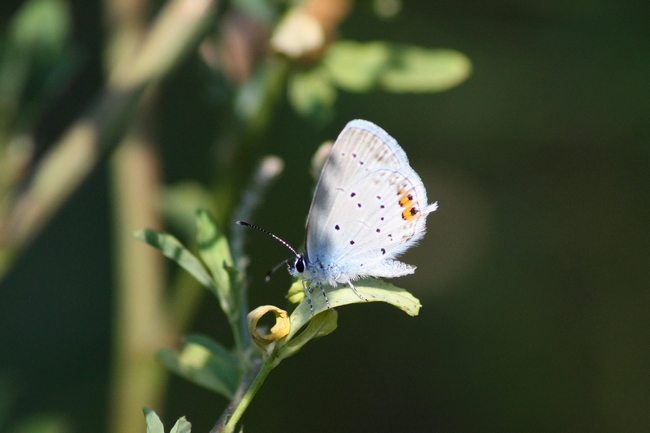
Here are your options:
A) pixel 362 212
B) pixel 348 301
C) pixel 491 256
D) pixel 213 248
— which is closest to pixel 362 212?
pixel 362 212

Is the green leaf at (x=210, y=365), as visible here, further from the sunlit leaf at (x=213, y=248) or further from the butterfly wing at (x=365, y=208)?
the butterfly wing at (x=365, y=208)

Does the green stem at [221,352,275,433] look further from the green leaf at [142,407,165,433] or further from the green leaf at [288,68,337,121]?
the green leaf at [288,68,337,121]

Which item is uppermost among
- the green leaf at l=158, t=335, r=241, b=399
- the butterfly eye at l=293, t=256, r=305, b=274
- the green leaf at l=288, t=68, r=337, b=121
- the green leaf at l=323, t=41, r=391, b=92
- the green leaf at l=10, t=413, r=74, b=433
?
the green leaf at l=323, t=41, r=391, b=92

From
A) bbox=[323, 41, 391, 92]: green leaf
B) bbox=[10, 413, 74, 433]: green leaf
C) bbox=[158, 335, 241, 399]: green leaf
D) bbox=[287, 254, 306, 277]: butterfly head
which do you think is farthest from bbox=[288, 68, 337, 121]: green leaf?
bbox=[10, 413, 74, 433]: green leaf

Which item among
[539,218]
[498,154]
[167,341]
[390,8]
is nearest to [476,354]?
[539,218]

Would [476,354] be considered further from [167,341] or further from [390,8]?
[390,8]

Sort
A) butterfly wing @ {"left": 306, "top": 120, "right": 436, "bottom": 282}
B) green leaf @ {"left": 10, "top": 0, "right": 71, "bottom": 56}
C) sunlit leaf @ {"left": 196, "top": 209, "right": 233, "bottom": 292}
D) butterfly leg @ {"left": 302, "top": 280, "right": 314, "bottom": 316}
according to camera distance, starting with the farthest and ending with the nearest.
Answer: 1. green leaf @ {"left": 10, "top": 0, "right": 71, "bottom": 56}
2. butterfly wing @ {"left": 306, "top": 120, "right": 436, "bottom": 282}
3. sunlit leaf @ {"left": 196, "top": 209, "right": 233, "bottom": 292}
4. butterfly leg @ {"left": 302, "top": 280, "right": 314, "bottom": 316}

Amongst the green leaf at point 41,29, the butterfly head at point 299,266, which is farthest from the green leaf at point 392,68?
the green leaf at point 41,29
